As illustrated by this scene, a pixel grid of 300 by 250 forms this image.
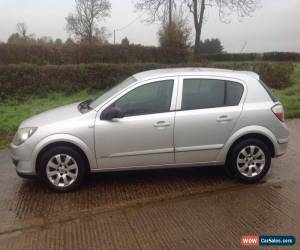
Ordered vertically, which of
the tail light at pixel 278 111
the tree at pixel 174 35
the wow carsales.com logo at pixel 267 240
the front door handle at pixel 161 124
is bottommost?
the wow carsales.com logo at pixel 267 240

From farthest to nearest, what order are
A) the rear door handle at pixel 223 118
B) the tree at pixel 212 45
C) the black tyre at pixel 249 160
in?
the tree at pixel 212 45 < the black tyre at pixel 249 160 < the rear door handle at pixel 223 118

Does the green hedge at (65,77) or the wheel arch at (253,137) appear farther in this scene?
the green hedge at (65,77)

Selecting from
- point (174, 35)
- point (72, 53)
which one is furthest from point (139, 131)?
point (174, 35)

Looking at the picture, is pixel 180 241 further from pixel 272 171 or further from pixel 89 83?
pixel 89 83

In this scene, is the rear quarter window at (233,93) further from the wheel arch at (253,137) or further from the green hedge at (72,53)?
the green hedge at (72,53)

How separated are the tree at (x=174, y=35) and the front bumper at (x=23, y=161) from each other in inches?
683

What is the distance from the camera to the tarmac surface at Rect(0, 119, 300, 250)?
4.14m

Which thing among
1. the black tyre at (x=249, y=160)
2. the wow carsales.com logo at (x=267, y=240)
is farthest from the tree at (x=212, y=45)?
the wow carsales.com logo at (x=267, y=240)

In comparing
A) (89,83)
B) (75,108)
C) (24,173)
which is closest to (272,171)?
(75,108)

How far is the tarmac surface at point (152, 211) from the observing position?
4.14 meters

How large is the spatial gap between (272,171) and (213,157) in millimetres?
1123

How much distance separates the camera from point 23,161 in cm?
530

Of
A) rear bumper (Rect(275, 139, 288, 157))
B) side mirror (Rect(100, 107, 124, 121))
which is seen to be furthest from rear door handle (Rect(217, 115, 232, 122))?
side mirror (Rect(100, 107, 124, 121))

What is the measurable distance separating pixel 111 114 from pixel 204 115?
4.11 feet
